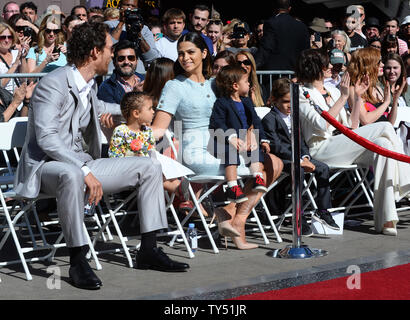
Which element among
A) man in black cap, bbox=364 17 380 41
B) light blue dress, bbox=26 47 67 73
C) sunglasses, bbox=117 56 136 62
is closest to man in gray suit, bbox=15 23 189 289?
sunglasses, bbox=117 56 136 62

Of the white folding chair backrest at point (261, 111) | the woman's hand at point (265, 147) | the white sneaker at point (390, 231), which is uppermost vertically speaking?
the white folding chair backrest at point (261, 111)

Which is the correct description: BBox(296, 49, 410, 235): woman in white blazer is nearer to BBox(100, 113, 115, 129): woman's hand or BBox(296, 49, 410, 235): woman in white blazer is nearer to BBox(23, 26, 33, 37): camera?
BBox(100, 113, 115, 129): woman's hand

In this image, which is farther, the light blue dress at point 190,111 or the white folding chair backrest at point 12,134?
the light blue dress at point 190,111

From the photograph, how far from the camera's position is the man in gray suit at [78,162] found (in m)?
Answer: 5.73

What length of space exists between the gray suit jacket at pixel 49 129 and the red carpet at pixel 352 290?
1.67 metres

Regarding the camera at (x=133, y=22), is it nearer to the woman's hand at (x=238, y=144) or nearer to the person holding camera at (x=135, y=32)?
the person holding camera at (x=135, y=32)

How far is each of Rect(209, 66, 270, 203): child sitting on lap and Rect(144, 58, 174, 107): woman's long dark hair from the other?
60 centimetres

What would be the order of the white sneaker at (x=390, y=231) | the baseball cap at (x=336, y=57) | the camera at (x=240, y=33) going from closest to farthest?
the white sneaker at (x=390, y=231) → the baseball cap at (x=336, y=57) → the camera at (x=240, y=33)

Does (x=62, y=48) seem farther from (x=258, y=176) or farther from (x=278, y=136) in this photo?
(x=258, y=176)

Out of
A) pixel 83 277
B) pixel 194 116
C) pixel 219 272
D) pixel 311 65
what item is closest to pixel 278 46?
pixel 311 65

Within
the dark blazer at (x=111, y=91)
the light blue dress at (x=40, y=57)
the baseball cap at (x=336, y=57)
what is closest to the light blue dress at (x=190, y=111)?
the dark blazer at (x=111, y=91)

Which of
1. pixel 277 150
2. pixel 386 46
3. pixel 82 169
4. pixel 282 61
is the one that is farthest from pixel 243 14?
pixel 82 169

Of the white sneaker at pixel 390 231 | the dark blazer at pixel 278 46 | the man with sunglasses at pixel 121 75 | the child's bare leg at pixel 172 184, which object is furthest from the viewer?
the dark blazer at pixel 278 46

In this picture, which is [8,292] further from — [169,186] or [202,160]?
[202,160]
